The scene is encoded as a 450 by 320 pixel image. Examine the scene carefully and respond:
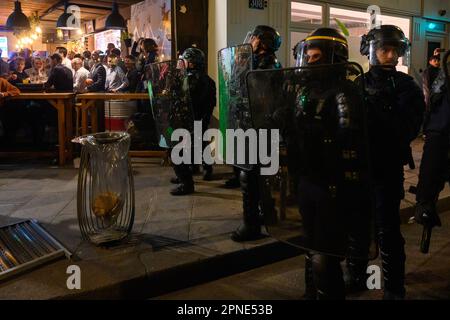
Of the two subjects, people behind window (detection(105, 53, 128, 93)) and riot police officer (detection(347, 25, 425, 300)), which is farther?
people behind window (detection(105, 53, 128, 93))

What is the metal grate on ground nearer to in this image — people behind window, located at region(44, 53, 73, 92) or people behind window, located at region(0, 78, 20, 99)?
people behind window, located at region(0, 78, 20, 99)

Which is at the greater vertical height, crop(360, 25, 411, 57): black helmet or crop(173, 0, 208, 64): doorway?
crop(173, 0, 208, 64): doorway

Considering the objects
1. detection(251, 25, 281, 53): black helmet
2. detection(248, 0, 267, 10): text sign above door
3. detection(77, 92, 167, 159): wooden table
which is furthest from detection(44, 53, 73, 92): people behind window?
detection(251, 25, 281, 53): black helmet

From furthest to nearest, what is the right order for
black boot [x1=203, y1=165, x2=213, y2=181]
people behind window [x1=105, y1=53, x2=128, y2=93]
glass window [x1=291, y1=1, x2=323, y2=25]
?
people behind window [x1=105, y1=53, x2=128, y2=93] < glass window [x1=291, y1=1, x2=323, y2=25] < black boot [x1=203, y1=165, x2=213, y2=181]

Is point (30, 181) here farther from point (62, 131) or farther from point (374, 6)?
point (374, 6)

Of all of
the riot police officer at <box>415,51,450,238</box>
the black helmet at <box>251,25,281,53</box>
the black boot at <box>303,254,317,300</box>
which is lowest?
the black boot at <box>303,254,317,300</box>

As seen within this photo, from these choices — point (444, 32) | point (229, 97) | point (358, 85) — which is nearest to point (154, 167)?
point (229, 97)

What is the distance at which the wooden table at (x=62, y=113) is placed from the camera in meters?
6.89

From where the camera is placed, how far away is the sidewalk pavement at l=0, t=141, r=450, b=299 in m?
3.21

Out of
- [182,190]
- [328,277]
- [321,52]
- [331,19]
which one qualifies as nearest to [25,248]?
[182,190]

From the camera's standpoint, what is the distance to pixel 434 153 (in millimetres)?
3098

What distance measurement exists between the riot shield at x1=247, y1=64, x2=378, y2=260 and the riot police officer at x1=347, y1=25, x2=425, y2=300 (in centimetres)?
56

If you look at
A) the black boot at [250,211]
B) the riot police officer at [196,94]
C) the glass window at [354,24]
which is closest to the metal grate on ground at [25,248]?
the black boot at [250,211]
